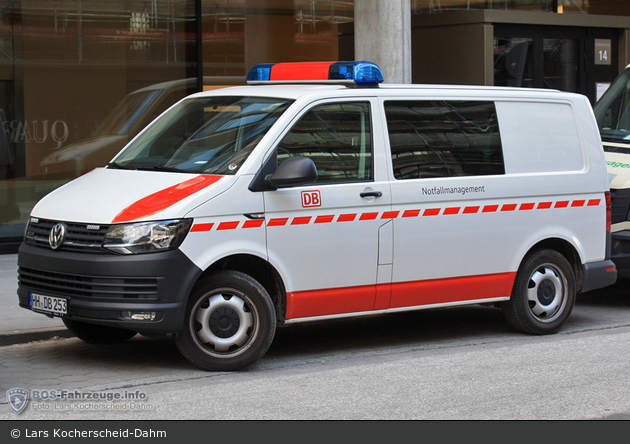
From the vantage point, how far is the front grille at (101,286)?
604cm

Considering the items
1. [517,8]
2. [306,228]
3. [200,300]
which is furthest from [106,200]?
[517,8]

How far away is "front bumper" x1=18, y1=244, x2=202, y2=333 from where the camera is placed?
19.7ft

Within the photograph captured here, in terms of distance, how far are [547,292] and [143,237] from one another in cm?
375

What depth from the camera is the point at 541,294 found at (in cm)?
790

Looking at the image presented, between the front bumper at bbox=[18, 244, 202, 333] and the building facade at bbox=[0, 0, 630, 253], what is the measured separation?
6631 mm

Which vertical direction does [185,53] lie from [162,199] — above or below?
above

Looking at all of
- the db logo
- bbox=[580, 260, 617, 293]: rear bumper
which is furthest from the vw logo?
bbox=[580, 260, 617, 293]: rear bumper

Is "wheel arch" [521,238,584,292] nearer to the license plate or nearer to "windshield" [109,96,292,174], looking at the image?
"windshield" [109,96,292,174]

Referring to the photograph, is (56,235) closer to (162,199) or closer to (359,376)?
(162,199)

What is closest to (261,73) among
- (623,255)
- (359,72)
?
(359,72)

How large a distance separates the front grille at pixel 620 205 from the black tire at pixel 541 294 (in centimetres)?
146

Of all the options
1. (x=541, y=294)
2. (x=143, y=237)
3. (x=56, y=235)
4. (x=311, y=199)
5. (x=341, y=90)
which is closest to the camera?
(x=143, y=237)

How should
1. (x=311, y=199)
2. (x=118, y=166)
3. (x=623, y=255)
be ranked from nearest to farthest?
1. (x=311, y=199)
2. (x=118, y=166)
3. (x=623, y=255)

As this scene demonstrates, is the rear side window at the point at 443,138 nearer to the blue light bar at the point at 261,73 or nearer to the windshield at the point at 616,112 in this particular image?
the blue light bar at the point at 261,73
